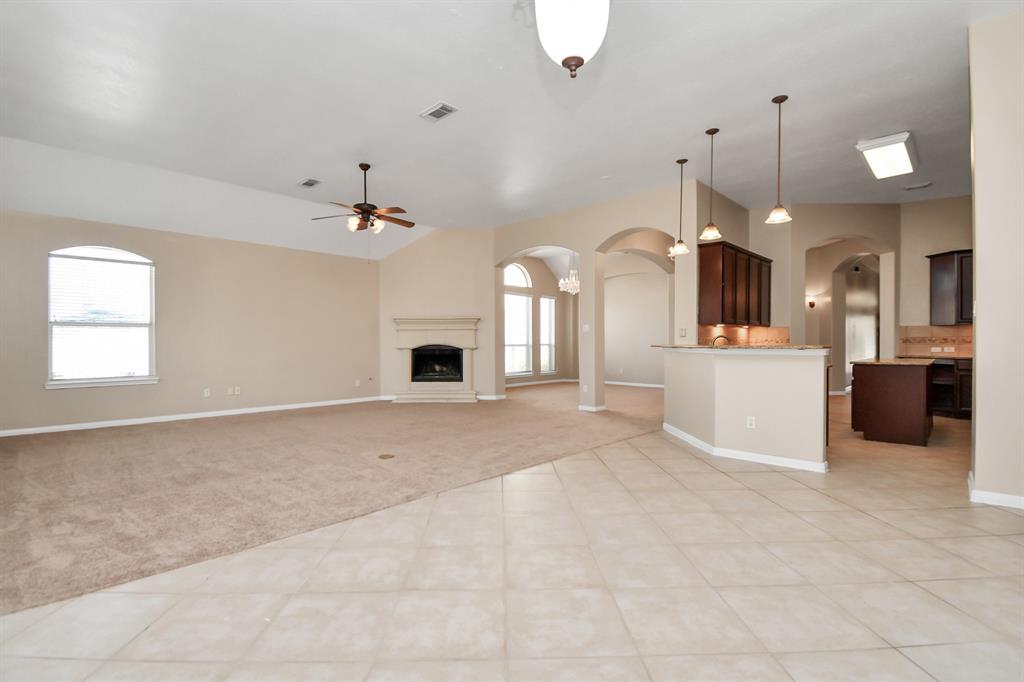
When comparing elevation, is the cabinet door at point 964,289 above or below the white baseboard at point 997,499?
above

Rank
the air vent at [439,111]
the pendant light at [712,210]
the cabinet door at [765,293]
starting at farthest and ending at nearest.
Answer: the cabinet door at [765,293], the pendant light at [712,210], the air vent at [439,111]

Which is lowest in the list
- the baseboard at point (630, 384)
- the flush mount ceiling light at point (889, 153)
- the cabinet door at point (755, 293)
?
the baseboard at point (630, 384)

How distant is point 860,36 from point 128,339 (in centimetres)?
852

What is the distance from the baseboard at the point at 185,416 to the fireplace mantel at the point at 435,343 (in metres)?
0.58

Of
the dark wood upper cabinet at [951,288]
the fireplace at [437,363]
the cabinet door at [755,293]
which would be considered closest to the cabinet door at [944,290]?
the dark wood upper cabinet at [951,288]

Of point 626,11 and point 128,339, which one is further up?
point 626,11

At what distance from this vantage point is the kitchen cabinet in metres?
5.98

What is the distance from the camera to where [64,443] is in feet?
16.0

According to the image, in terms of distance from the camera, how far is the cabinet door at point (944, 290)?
644 centimetres

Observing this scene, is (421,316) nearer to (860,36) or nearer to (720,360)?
(720,360)

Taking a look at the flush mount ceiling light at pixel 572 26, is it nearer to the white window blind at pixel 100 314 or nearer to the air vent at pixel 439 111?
the air vent at pixel 439 111

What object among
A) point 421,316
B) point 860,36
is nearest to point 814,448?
point 860,36

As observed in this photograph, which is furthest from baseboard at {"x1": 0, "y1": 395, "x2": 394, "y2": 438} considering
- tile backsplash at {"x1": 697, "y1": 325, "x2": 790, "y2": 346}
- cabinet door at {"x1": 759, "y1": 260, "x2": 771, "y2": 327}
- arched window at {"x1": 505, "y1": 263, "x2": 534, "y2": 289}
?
cabinet door at {"x1": 759, "y1": 260, "x2": 771, "y2": 327}

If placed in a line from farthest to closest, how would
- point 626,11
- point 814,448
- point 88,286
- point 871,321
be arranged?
1. point 871,321
2. point 88,286
3. point 814,448
4. point 626,11
